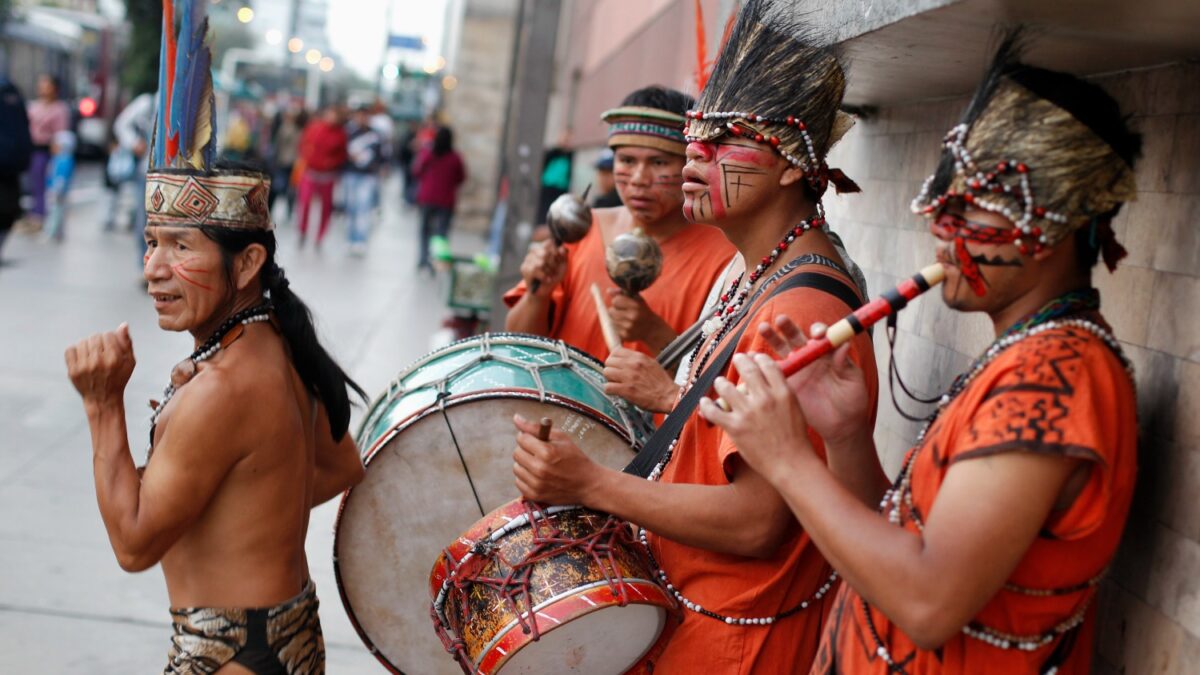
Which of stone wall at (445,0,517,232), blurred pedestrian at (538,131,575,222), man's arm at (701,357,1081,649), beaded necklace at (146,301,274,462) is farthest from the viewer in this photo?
stone wall at (445,0,517,232)

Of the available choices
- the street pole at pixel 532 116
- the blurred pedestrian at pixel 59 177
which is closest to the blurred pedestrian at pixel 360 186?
the blurred pedestrian at pixel 59 177

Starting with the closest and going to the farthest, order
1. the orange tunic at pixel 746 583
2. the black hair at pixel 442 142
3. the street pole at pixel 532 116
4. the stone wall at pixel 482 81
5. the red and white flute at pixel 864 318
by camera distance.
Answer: the red and white flute at pixel 864 318 < the orange tunic at pixel 746 583 < the street pole at pixel 532 116 < the black hair at pixel 442 142 < the stone wall at pixel 482 81

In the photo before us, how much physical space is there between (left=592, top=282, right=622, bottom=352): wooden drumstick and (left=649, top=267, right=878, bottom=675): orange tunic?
4.03 ft

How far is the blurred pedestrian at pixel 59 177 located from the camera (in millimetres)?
15609

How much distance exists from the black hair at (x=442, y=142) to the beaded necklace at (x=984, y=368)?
15461mm

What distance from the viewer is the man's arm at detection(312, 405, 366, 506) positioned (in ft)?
10.4

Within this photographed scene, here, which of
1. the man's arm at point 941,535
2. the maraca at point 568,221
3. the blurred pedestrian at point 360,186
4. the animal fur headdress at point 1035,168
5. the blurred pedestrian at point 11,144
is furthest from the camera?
the blurred pedestrian at point 360,186

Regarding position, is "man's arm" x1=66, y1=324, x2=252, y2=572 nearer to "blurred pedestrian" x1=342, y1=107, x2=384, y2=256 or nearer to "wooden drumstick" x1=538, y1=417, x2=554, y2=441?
"wooden drumstick" x1=538, y1=417, x2=554, y2=441

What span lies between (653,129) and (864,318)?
2299 millimetres

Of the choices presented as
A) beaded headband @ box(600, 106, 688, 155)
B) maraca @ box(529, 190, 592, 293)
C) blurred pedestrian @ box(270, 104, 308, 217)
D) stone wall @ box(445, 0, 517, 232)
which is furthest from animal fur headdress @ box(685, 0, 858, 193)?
stone wall @ box(445, 0, 517, 232)

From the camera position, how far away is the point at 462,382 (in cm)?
328

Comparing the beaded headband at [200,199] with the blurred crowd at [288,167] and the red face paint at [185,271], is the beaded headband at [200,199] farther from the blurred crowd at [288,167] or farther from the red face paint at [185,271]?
the blurred crowd at [288,167]

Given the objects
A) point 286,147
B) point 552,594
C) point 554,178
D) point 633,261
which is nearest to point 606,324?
point 633,261

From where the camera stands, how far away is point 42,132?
15.9 m
